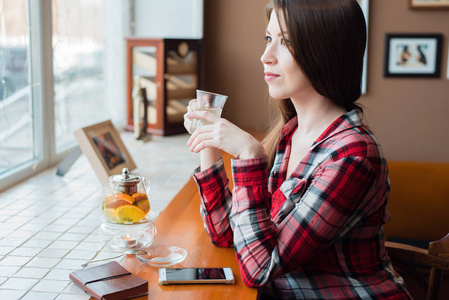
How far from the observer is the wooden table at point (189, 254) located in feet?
3.58

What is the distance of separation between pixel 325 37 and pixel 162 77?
194 centimetres

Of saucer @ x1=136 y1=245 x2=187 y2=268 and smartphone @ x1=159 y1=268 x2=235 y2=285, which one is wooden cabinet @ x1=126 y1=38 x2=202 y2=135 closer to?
saucer @ x1=136 y1=245 x2=187 y2=268

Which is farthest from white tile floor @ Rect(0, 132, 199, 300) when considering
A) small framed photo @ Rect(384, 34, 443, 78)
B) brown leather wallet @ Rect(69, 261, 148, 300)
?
small framed photo @ Rect(384, 34, 443, 78)

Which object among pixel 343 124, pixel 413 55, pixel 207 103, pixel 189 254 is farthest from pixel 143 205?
pixel 413 55

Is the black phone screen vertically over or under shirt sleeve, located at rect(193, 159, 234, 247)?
under

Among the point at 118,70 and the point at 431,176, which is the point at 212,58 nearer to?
the point at 118,70

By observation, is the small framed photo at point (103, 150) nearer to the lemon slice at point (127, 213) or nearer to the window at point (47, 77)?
the window at point (47, 77)

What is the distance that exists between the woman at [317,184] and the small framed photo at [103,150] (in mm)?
761

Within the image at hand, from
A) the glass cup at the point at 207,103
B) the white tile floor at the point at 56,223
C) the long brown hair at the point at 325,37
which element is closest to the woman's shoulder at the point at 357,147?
the long brown hair at the point at 325,37

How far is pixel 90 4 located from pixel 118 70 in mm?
572

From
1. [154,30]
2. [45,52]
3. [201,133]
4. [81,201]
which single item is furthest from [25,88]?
[154,30]

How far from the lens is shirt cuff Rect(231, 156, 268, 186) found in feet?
3.81

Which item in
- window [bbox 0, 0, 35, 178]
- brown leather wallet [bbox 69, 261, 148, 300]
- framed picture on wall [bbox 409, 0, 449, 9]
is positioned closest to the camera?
brown leather wallet [bbox 69, 261, 148, 300]

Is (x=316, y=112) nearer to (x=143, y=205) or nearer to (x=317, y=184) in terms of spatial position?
(x=317, y=184)
